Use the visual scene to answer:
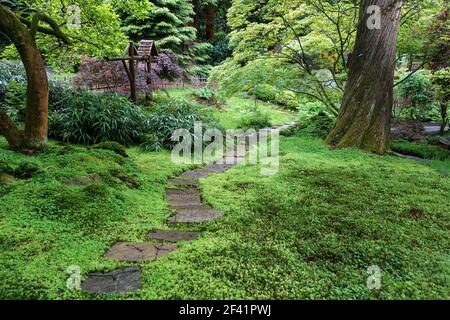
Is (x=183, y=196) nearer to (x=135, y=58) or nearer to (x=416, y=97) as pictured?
(x=135, y=58)

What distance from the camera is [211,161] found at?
6.15 m

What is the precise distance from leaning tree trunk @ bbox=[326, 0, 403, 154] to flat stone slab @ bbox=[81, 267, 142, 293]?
4.96 meters

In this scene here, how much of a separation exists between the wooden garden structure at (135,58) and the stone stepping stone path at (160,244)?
484 cm

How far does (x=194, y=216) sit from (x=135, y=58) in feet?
22.8

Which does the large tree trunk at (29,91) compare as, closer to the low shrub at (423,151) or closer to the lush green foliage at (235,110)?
the lush green foliage at (235,110)

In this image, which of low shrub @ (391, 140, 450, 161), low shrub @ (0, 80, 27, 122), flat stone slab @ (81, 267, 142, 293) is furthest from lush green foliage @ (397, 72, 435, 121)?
low shrub @ (0, 80, 27, 122)

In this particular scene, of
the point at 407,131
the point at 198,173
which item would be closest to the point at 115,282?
the point at 198,173

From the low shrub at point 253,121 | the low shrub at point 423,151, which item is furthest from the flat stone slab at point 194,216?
the low shrub at point 253,121

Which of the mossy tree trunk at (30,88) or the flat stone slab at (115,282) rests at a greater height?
the mossy tree trunk at (30,88)

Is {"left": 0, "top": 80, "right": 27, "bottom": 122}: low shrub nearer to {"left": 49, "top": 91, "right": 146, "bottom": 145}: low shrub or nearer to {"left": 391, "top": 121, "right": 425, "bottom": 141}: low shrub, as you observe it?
{"left": 49, "top": 91, "right": 146, "bottom": 145}: low shrub

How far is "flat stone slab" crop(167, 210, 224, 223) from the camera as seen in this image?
3.37 metres

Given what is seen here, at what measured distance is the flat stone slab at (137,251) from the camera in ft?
8.19

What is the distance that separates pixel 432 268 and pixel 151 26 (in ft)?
46.9

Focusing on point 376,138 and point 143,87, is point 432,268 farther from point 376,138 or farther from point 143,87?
point 143,87
